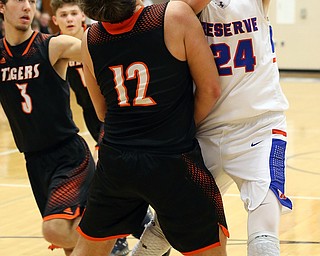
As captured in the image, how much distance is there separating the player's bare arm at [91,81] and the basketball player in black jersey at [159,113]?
64mm

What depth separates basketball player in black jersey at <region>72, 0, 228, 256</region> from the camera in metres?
3.55

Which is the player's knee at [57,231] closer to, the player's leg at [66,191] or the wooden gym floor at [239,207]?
the player's leg at [66,191]

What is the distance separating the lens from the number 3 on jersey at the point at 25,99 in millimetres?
4977

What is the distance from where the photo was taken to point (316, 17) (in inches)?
754

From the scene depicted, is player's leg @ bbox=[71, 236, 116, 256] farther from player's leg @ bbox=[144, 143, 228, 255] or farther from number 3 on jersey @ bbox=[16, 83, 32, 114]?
number 3 on jersey @ bbox=[16, 83, 32, 114]

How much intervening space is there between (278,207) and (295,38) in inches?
637

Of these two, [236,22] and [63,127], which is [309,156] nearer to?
[63,127]

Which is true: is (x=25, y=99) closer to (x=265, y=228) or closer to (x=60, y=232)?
(x=60, y=232)

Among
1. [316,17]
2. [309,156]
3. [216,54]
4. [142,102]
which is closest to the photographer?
[142,102]

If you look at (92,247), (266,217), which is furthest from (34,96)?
(266,217)

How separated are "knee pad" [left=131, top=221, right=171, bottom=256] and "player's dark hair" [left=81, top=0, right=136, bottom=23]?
46.7 inches

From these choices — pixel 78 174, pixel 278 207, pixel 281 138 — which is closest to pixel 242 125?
pixel 281 138

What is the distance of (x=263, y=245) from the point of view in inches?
138

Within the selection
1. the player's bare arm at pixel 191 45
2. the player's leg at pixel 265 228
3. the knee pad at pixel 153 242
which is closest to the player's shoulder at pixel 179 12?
the player's bare arm at pixel 191 45
